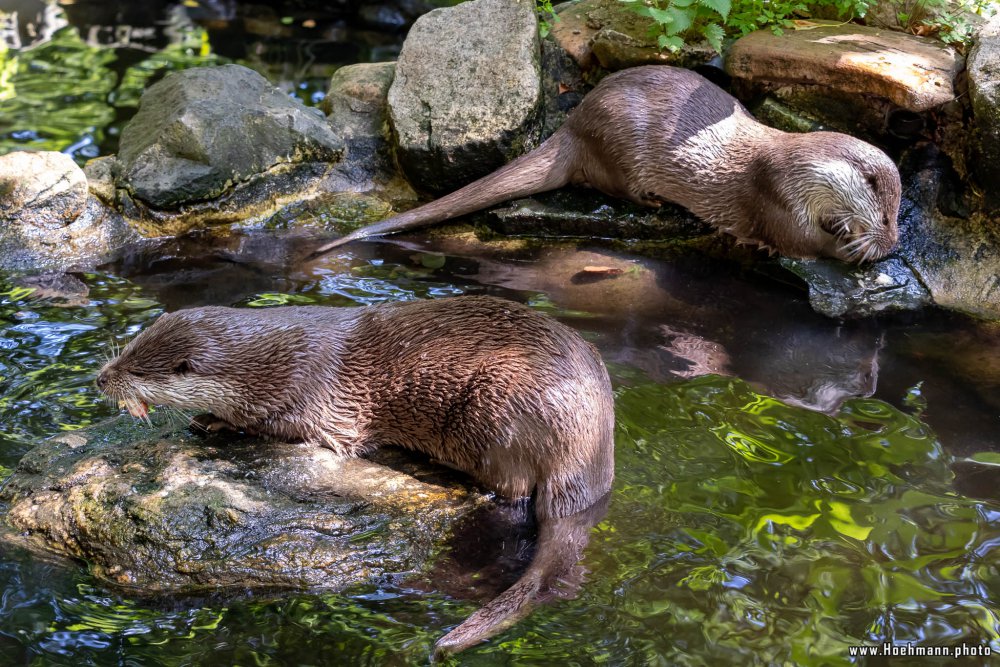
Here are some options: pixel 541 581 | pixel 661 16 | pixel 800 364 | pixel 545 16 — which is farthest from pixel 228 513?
pixel 545 16

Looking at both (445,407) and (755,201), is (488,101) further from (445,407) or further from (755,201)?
(445,407)

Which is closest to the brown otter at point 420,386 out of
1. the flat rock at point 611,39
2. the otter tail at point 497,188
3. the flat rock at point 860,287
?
the otter tail at point 497,188

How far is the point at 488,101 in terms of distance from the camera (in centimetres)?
430

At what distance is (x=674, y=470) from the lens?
260 cm

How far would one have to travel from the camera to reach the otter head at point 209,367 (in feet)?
8.03

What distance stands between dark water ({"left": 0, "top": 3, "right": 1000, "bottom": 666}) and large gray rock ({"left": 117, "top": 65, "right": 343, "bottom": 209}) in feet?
0.89

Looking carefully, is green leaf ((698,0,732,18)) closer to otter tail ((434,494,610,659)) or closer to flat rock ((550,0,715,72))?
flat rock ((550,0,715,72))

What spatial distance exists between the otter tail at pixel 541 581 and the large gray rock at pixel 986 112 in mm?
2217

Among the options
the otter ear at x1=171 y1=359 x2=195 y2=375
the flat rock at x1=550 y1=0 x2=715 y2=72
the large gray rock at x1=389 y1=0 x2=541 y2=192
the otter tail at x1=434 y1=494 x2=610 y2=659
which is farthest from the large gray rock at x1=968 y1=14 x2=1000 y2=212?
the otter ear at x1=171 y1=359 x2=195 y2=375

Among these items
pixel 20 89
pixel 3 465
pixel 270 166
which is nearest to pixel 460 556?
pixel 3 465

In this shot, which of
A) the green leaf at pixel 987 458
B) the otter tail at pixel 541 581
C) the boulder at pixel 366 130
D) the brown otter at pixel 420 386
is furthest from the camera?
the boulder at pixel 366 130

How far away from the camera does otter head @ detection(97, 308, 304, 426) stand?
2447mm

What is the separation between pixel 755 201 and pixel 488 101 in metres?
1.24

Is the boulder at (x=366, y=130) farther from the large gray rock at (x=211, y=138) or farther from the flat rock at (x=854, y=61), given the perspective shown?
the flat rock at (x=854, y=61)
